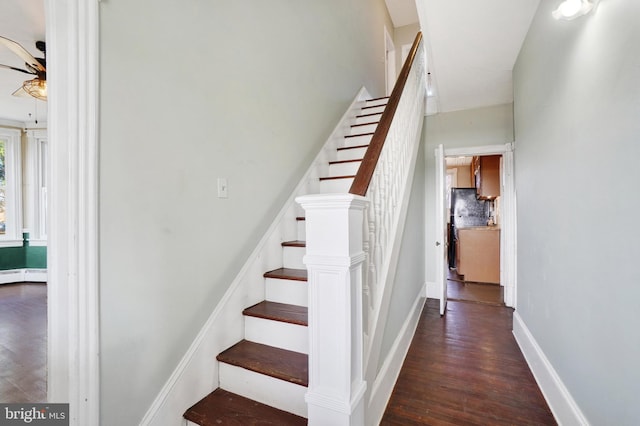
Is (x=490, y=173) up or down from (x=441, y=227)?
up

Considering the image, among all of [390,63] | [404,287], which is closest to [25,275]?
[404,287]

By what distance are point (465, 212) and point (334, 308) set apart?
6521mm

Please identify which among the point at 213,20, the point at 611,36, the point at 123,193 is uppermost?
the point at 213,20

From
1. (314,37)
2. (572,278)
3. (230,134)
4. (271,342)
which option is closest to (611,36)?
(572,278)

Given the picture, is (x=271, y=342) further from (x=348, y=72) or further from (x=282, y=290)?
(x=348, y=72)

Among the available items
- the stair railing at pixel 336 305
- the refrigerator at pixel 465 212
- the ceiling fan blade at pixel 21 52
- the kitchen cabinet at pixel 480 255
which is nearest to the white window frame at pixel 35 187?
the ceiling fan blade at pixel 21 52

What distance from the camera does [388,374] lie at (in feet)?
6.41

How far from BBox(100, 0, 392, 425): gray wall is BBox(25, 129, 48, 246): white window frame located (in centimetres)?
553

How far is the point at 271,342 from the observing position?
1786 mm

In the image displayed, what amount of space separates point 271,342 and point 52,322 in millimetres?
1044

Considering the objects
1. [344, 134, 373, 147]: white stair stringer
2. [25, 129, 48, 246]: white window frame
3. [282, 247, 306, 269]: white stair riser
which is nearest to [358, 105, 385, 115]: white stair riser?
[344, 134, 373, 147]: white stair stringer

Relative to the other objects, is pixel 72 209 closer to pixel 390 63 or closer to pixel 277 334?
pixel 277 334

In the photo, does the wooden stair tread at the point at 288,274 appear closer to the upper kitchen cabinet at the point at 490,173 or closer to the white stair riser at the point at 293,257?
the white stair riser at the point at 293,257

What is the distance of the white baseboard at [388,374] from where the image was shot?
161 centimetres
